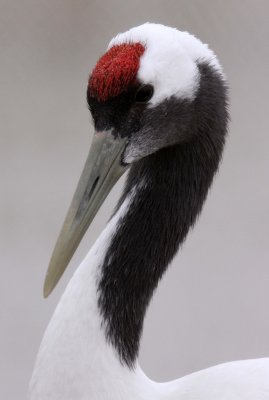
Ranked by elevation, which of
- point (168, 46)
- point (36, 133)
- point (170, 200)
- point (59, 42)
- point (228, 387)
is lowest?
point (228, 387)

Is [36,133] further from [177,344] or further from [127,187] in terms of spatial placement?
[127,187]

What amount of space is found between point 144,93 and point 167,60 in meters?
0.06

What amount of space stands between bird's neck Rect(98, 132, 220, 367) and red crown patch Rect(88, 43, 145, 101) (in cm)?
19

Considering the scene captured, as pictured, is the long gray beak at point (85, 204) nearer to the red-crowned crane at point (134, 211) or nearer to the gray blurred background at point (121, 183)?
the red-crowned crane at point (134, 211)

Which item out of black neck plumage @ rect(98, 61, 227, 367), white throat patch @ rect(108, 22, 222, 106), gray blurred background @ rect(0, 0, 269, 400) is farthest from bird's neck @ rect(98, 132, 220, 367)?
gray blurred background @ rect(0, 0, 269, 400)

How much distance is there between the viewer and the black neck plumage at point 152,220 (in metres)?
1.81

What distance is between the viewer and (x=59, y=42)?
4.75m

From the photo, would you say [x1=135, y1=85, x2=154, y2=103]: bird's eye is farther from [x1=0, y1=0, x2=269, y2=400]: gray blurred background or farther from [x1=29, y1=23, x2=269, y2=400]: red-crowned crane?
[x1=0, y1=0, x2=269, y2=400]: gray blurred background

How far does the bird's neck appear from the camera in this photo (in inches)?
71.3

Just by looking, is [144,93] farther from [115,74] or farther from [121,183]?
[121,183]

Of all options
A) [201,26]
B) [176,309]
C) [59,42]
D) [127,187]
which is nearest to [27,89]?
[59,42]

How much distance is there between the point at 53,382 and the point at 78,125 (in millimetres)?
2656

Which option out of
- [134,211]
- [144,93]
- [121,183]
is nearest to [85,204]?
[134,211]

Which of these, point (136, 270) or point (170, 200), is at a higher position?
point (170, 200)
